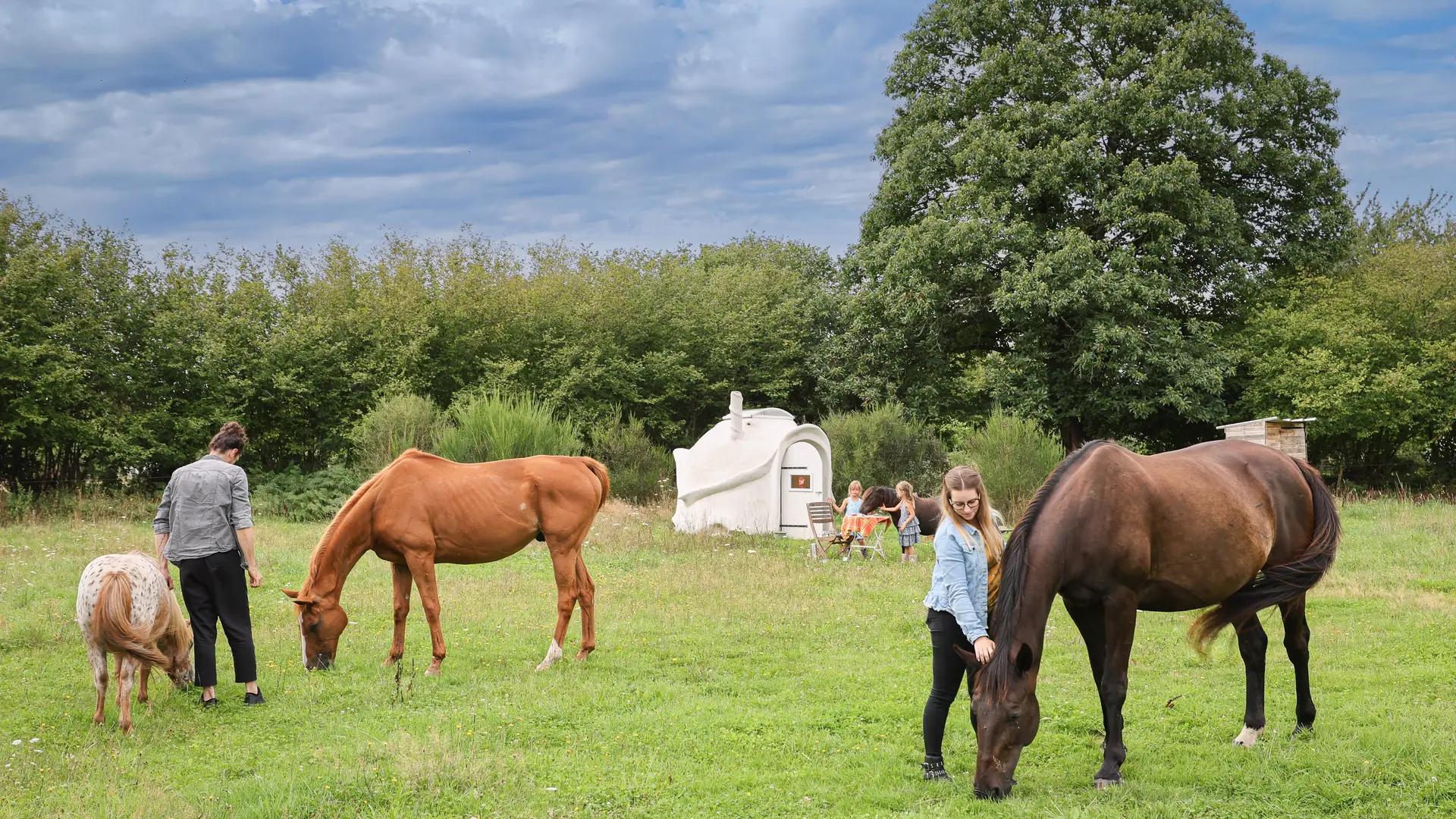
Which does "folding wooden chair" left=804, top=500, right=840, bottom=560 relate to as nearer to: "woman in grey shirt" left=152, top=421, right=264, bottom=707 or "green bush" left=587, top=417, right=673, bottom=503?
"green bush" left=587, top=417, right=673, bottom=503

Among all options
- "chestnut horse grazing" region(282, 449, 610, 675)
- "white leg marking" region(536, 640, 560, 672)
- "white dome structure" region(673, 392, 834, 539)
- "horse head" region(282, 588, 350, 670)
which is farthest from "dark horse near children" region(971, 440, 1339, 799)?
"white dome structure" region(673, 392, 834, 539)

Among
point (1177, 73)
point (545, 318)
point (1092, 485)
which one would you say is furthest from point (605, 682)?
point (545, 318)

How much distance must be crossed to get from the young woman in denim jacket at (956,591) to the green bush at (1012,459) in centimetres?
1420

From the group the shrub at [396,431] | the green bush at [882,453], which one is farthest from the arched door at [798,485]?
the shrub at [396,431]

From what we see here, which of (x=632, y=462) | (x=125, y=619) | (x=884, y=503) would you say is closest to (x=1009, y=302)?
(x=884, y=503)

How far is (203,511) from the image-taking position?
6.91m

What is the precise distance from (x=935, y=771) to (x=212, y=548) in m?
4.90

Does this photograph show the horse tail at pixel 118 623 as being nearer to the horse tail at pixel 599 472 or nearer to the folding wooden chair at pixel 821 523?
the horse tail at pixel 599 472

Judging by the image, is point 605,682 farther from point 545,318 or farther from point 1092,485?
point 545,318

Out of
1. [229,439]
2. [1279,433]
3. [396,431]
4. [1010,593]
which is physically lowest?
[1010,593]

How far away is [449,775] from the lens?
5391mm

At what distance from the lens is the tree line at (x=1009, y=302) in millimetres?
21500

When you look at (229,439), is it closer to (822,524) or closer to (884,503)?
(822,524)

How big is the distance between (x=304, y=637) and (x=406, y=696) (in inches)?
50.4
